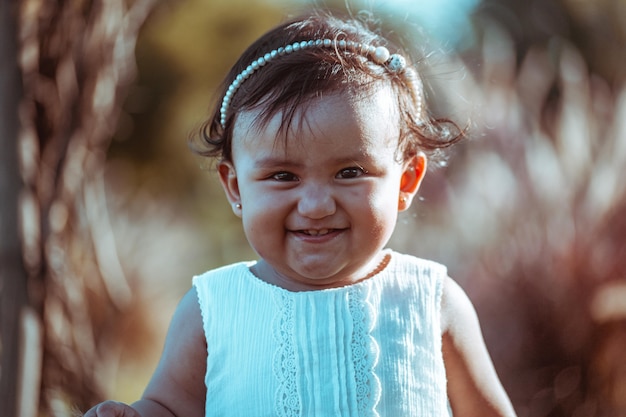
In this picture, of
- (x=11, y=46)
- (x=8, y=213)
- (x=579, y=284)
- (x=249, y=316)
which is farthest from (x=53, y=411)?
(x=579, y=284)

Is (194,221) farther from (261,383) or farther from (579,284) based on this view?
(261,383)

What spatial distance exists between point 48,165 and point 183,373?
1.07 meters

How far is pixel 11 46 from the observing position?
92.8 inches

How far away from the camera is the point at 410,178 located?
1757 millimetres

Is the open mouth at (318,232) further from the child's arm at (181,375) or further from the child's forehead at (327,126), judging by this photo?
the child's arm at (181,375)

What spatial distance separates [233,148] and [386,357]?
1.75 ft

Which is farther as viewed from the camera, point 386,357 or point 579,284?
point 579,284

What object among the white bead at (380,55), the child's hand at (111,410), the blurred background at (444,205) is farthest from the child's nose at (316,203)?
the blurred background at (444,205)

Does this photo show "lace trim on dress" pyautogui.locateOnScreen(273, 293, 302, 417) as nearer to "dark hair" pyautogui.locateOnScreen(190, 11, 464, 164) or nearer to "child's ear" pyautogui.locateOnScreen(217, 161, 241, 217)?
"child's ear" pyautogui.locateOnScreen(217, 161, 241, 217)

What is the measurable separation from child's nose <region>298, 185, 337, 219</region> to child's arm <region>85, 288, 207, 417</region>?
16.1 inches

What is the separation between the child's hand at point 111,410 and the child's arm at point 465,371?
2.19 feet

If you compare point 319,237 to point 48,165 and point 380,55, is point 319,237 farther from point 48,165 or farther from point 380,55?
point 48,165

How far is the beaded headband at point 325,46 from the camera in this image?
1.66m

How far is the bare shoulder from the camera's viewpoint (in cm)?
170
